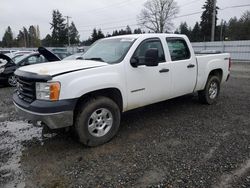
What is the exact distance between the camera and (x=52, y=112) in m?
3.48

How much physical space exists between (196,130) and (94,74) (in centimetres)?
238

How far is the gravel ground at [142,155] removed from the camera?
3135mm

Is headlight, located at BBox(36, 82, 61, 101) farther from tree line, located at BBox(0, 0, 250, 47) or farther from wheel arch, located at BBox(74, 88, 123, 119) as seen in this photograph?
tree line, located at BBox(0, 0, 250, 47)

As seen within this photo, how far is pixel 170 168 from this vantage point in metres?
3.38

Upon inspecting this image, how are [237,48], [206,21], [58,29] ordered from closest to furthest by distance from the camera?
[237,48] < [206,21] < [58,29]

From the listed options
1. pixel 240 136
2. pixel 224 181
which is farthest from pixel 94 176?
pixel 240 136

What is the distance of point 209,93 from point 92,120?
390cm

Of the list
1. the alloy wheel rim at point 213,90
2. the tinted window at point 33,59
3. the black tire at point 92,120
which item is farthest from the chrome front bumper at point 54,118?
the tinted window at point 33,59

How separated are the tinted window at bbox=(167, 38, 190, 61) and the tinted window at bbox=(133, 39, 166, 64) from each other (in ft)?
0.98

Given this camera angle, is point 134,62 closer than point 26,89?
No


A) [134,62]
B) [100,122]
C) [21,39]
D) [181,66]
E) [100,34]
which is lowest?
[100,122]

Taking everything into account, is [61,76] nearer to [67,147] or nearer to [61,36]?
[67,147]

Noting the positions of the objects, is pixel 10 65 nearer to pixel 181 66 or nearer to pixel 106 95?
pixel 106 95

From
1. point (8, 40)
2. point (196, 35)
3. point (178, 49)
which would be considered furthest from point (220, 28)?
point (8, 40)
